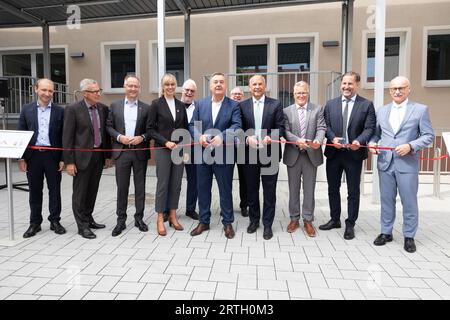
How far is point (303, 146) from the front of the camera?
3.94 m

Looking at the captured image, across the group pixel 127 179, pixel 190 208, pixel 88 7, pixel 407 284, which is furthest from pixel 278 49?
pixel 407 284

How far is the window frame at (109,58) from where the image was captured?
9938 millimetres

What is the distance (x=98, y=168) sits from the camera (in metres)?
4.16

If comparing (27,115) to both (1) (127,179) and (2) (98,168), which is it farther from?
(1) (127,179)

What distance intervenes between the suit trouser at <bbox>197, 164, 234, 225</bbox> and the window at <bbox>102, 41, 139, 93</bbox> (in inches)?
271

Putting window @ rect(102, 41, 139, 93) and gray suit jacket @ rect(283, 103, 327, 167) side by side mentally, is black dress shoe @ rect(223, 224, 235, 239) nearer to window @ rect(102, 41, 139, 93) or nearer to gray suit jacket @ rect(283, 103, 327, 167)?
gray suit jacket @ rect(283, 103, 327, 167)

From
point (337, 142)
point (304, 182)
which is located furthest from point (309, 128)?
point (304, 182)

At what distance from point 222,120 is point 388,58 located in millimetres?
7169

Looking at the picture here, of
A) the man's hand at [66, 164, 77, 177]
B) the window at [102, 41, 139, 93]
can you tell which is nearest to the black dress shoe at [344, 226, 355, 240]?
the man's hand at [66, 164, 77, 177]

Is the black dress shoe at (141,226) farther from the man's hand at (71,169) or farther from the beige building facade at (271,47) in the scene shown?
the beige building facade at (271,47)

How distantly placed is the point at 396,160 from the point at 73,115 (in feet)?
11.4

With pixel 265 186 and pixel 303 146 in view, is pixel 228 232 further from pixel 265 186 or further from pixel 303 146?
pixel 303 146

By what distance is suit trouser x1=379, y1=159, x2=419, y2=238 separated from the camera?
3564 mm

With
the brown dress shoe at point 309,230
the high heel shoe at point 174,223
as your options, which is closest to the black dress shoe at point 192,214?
the high heel shoe at point 174,223
